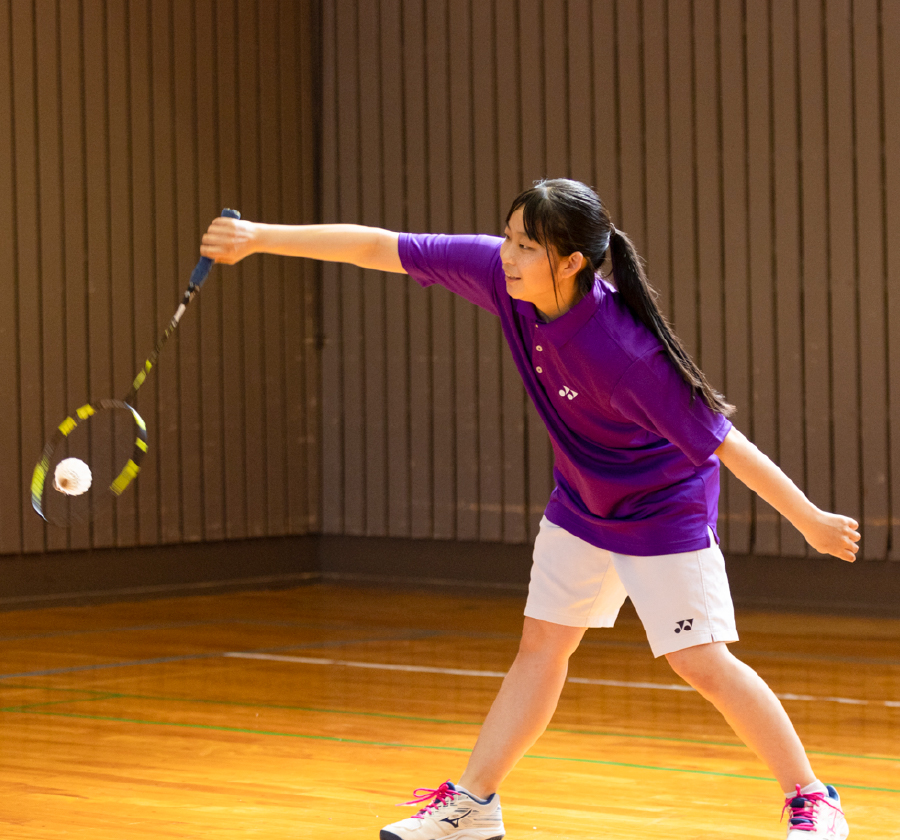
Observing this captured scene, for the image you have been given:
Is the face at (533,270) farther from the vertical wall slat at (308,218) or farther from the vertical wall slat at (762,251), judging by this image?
→ the vertical wall slat at (308,218)

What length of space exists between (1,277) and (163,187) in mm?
1128

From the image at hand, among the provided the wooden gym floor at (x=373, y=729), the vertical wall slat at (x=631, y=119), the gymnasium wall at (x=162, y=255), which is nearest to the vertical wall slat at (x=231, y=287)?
the gymnasium wall at (x=162, y=255)

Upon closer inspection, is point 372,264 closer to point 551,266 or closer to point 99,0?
point 551,266

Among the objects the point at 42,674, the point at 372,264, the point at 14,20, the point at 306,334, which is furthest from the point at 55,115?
the point at 372,264

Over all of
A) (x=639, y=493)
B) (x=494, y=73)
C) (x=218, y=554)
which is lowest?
(x=218, y=554)

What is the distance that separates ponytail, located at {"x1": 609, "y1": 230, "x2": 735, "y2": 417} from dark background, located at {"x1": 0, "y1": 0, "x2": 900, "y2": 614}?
4622mm

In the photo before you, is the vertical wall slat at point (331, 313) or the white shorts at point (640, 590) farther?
the vertical wall slat at point (331, 313)

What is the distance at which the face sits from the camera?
102 inches

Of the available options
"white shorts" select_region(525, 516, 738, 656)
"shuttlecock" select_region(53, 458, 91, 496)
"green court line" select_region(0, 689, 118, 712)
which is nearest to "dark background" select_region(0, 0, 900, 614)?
"green court line" select_region(0, 689, 118, 712)

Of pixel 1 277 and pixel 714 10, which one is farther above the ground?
pixel 714 10

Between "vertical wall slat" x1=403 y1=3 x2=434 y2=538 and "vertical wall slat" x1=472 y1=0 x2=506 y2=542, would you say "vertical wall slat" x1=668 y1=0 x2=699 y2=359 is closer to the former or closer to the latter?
"vertical wall slat" x1=472 y1=0 x2=506 y2=542

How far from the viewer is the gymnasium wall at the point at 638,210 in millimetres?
7059

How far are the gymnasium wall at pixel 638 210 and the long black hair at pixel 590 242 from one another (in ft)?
15.2

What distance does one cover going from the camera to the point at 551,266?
259cm
